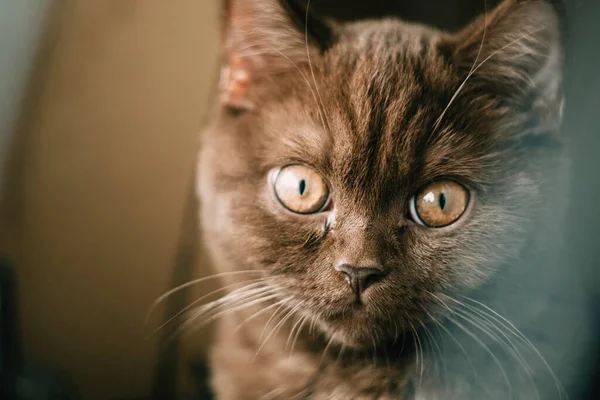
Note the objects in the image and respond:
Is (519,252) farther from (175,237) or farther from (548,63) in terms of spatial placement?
(175,237)

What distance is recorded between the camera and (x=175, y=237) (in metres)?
0.88

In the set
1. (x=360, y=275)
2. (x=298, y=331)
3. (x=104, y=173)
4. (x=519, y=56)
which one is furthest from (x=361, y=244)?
(x=104, y=173)

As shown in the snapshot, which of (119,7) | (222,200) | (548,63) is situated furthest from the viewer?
(119,7)

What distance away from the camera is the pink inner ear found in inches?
28.8

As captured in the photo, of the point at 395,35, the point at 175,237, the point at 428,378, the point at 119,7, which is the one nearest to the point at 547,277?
the point at 428,378

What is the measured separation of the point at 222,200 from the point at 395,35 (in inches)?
12.0

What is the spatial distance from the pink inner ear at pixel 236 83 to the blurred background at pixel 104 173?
10 centimetres

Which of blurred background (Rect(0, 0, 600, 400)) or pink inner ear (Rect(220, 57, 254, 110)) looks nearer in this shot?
pink inner ear (Rect(220, 57, 254, 110))

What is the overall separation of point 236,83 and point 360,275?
321 mm

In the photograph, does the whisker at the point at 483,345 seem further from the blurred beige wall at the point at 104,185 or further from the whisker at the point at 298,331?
the blurred beige wall at the point at 104,185

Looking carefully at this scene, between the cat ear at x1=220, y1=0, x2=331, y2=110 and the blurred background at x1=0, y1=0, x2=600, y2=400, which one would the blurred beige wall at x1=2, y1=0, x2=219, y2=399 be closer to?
the blurred background at x1=0, y1=0, x2=600, y2=400

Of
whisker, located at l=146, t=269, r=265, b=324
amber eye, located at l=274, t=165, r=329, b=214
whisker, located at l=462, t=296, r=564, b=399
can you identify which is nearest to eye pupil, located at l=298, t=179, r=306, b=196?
amber eye, located at l=274, t=165, r=329, b=214

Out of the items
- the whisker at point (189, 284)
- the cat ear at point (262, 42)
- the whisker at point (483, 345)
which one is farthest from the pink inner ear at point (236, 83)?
the whisker at point (483, 345)

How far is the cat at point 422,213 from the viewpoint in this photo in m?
0.60
